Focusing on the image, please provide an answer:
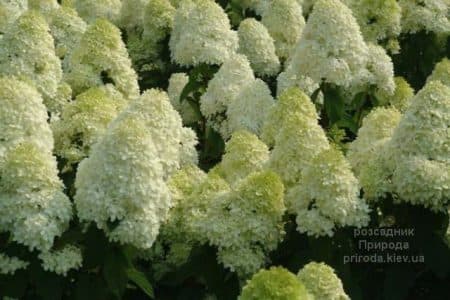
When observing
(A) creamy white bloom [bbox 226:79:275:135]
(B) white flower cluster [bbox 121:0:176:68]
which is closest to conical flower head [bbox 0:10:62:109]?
(A) creamy white bloom [bbox 226:79:275:135]

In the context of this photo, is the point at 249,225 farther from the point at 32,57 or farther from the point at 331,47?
the point at 32,57

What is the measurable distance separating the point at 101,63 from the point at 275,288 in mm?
2624

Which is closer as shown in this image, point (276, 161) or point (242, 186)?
point (242, 186)

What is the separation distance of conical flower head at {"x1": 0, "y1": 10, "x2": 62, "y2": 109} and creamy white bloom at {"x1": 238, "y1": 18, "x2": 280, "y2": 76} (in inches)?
64.5

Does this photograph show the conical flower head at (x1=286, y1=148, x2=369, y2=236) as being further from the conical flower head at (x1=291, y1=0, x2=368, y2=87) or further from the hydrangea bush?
the conical flower head at (x1=291, y1=0, x2=368, y2=87)

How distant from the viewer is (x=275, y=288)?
9.34 ft

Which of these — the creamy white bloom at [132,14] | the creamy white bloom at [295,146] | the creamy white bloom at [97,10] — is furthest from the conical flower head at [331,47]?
the creamy white bloom at [97,10]

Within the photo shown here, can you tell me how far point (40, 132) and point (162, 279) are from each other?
3.01 ft

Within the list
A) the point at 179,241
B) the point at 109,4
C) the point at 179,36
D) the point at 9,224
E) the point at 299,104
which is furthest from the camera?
the point at 109,4

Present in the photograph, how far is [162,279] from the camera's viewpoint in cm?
403

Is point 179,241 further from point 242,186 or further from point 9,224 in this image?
point 9,224

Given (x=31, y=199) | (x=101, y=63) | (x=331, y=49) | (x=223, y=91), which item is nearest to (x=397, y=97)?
(x=331, y=49)

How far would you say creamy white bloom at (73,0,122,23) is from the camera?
23.7 ft

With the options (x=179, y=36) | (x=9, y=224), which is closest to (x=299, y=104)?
(x=9, y=224)
